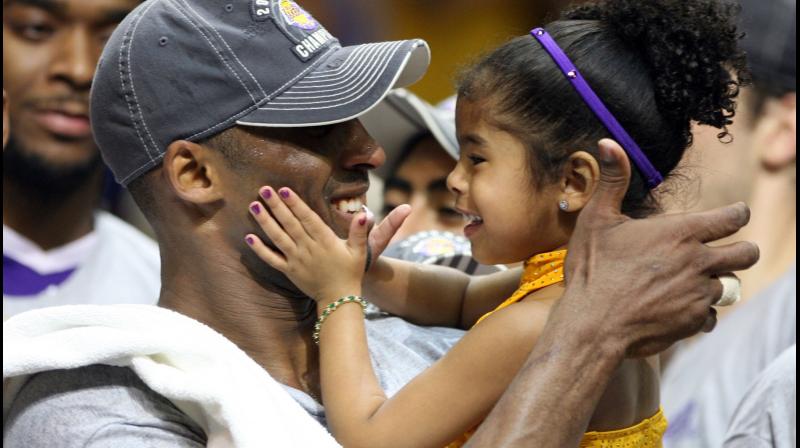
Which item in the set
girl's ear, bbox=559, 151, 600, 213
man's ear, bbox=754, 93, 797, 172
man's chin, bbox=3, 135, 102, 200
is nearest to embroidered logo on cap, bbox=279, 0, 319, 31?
girl's ear, bbox=559, 151, 600, 213

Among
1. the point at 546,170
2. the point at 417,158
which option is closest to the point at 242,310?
the point at 546,170

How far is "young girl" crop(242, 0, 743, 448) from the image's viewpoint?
2.07m

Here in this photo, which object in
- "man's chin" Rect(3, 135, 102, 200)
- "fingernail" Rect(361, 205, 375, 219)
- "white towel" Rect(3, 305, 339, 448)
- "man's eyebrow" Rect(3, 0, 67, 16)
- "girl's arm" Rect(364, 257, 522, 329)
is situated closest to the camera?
"white towel" Rect(3, 305, 339, 448)

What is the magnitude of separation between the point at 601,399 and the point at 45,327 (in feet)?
3.03

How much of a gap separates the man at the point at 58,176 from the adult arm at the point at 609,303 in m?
1.70

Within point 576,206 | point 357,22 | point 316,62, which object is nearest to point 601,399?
point 576,206

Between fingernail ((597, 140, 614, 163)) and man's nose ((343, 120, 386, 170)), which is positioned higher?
fingernail ((597, 140, 614, 163))

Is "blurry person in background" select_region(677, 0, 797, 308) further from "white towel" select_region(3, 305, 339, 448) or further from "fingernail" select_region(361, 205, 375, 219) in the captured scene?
"white towel" select_region(3, 305, 339, 448)

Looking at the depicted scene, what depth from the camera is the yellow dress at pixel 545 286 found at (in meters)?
2.10

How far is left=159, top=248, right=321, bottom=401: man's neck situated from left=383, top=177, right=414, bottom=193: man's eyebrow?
6.06 feet

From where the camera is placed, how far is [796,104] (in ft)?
12.9

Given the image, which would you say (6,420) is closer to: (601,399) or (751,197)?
(601,399)

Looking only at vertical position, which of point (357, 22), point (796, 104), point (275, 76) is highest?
point (275, 76)

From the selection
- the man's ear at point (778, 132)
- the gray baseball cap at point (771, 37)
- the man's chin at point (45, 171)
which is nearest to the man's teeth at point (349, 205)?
the man's chin at point (45, 171)
